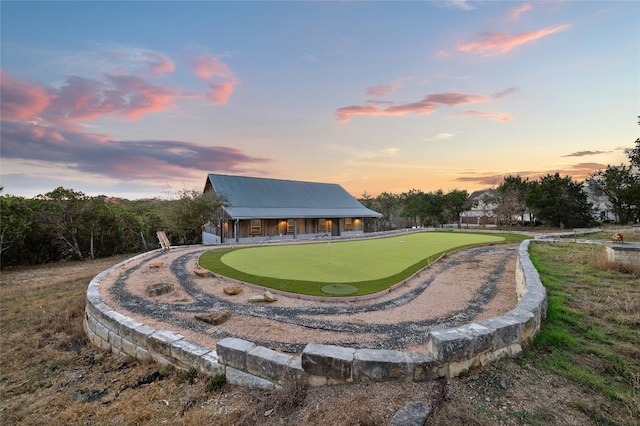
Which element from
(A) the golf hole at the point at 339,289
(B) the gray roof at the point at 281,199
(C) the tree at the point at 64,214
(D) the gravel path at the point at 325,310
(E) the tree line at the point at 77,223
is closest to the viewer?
(D) the gravel path at the point at 325,310

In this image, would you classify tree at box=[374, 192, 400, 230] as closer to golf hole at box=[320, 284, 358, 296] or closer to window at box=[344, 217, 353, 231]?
window at box=[344, 217, 353, 231]

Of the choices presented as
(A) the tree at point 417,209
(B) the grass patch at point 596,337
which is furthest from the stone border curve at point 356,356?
(A) the tree at point 417,209

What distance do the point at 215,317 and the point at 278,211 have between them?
17.4 meters

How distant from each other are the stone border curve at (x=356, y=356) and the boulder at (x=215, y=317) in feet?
2.63

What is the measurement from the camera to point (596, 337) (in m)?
3.87

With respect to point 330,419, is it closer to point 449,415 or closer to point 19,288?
point 449,415

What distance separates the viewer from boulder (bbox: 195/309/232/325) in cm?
530

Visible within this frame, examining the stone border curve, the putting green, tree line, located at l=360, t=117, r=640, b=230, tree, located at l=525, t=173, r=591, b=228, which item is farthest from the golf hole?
tree, located at l=525, t=173, r=591, b=228

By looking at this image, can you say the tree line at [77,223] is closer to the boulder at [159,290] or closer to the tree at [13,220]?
the tree at [13,220]

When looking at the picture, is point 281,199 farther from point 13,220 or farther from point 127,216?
point 13,220

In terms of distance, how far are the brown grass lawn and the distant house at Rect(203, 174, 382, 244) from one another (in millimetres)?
14897

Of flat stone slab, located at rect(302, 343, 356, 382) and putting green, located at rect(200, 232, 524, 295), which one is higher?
flat stone slab, located at rect(302, 343, 356, 382)

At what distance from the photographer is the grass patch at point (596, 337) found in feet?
9.25

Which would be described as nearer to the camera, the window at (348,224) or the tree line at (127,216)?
the tree line at (127,216)
